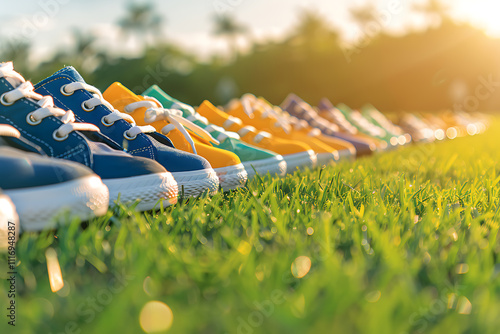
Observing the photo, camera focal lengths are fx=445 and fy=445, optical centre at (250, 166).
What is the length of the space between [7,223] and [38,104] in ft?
2.24

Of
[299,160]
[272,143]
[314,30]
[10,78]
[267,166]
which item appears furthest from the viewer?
[314,30]

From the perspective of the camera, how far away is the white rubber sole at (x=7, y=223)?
1116 millimetres

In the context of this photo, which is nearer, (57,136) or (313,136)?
(57,136)

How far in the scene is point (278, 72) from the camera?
2972cm

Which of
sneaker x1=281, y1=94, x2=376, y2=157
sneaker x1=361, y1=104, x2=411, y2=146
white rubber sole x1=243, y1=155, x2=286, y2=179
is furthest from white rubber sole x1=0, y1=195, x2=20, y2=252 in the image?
sneaker x1=361, y1=104, x2=411, y2=146

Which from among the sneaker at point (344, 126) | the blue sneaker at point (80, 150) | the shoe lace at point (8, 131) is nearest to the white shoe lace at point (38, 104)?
the blue sneaker at point (80, 150)

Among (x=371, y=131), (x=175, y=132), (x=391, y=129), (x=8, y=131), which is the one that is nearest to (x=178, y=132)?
(x=175, y=132)

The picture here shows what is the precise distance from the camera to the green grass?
794 mm

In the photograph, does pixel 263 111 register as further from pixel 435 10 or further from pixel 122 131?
Result: pixel 435 10

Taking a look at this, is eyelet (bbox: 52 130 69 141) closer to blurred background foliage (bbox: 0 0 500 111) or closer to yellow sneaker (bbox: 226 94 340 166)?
yellow sneaker (bbox: 226 94 340 166)

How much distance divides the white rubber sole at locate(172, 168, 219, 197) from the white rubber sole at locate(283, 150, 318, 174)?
0.97 m

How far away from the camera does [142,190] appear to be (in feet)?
5.18

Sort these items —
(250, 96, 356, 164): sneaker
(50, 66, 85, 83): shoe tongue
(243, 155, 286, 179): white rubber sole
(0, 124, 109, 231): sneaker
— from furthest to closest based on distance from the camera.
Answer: (250, 96, 356, 164): sneaker < (243, 155, 286, 179): white rubber sole < (50, 66, 85, 83): shoe tongue < (0, 124, 109, 231): sneaker

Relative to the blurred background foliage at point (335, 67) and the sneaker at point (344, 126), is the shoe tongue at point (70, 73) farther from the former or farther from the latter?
the blurred background foliage at point (335, 67)
